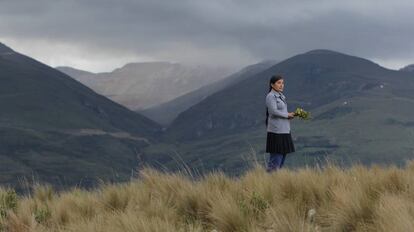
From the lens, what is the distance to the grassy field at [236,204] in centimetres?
514

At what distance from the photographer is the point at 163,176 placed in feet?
27.6

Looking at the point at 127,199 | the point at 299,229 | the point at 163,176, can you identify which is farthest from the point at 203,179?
the point at 299,229

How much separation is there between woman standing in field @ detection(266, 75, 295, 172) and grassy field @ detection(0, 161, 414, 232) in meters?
2.34

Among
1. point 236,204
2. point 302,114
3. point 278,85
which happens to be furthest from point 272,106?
point 236,204

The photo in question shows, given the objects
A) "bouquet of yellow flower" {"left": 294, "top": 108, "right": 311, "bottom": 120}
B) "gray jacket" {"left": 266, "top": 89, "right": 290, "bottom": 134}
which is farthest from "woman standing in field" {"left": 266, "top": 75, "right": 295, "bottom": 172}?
"bouquet of yellow flower" {"left": 294, "top": 108, "right": 311, "bottom": 120}

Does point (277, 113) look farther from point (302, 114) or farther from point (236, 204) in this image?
point (236, 204)

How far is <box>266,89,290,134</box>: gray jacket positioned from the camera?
11.3 metres

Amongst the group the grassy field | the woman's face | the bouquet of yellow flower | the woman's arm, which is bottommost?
the grassy field

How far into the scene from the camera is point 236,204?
6.15 m

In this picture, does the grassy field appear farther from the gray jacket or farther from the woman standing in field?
the gray jacket

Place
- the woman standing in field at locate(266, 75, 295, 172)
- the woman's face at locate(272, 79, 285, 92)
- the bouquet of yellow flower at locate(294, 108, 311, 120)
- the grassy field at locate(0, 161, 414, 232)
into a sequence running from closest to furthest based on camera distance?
the grassy field at locate(0, 161, 414, 232) → the woman standing in field at locate(266, 75, 295, 172) → the woman's face at locate(272, 79, 285, 92) → the bouquet of yellow flower at locate(294, 108, 311, 120)

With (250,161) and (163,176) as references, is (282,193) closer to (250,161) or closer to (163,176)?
(163,176)

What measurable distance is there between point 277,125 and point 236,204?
5.56 m

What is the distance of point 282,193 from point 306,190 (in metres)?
0.32
